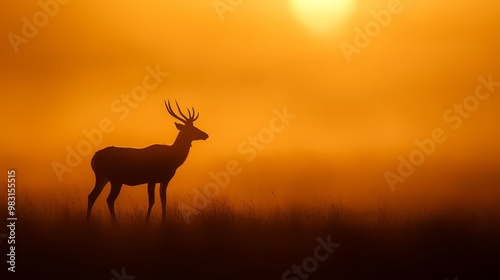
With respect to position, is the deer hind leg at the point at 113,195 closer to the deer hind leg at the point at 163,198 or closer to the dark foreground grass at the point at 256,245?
the dark foreground grass at the point at 256,245

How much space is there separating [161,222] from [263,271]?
199 cm

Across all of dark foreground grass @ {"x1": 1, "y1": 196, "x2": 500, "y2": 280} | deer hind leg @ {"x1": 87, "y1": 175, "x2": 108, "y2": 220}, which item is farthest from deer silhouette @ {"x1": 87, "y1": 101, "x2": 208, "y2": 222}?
dark foreground grass @ {"x1": 1, "y1": 196, "x2": 500, "y2": 280}

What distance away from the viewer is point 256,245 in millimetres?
8188

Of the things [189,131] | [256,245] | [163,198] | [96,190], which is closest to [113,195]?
[96,190]

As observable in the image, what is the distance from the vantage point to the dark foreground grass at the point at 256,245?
7531mm

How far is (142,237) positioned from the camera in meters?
8.36

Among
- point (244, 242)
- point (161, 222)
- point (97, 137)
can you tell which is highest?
point (97, 137)

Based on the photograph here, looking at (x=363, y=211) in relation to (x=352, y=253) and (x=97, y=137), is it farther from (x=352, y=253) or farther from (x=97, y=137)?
(x=97, y=137)

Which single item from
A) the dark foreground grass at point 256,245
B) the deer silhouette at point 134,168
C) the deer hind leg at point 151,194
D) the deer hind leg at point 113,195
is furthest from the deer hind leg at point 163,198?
the deer hind leg at point 113,195

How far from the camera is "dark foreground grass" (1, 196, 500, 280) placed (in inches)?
297

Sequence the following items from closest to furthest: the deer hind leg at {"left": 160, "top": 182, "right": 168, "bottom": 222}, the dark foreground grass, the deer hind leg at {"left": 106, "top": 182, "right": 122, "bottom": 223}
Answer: the dark foreground grass → the deer hind leg at {"left": 160, "top": 182, "right": 168, "bottom": 222} → the deer hind leg at {"left": 106, "top": 182, "right": 122, "bottom": 223}

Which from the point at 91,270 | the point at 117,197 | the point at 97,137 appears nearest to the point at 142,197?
the point at 117,197

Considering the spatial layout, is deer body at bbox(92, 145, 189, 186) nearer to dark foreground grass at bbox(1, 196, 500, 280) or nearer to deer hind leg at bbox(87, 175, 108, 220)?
deer hind leg at bbox(87, 175, 108, 220)

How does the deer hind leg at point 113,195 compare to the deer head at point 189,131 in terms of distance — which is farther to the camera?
the deer head at point 189,131
